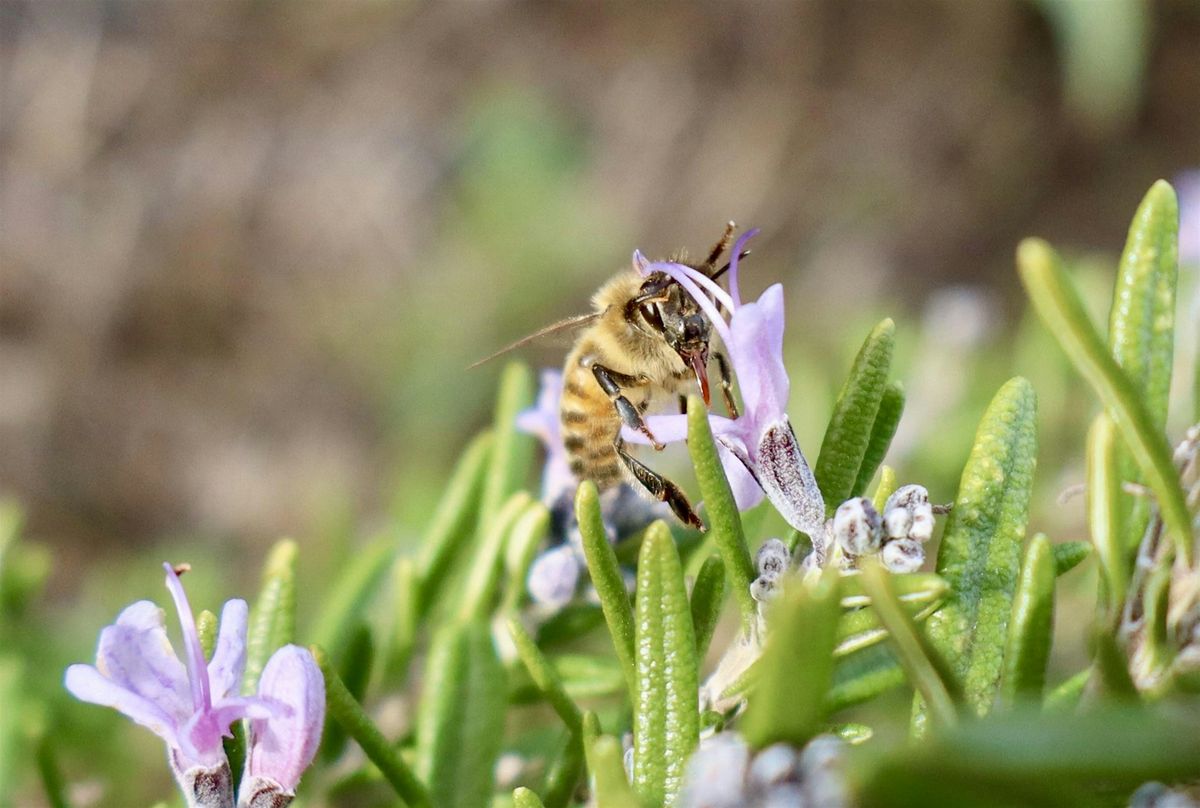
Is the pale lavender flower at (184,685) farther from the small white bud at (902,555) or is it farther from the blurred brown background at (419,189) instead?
the blurred brown background at (419,189)

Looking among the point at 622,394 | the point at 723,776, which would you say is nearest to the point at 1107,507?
the point at 723,776

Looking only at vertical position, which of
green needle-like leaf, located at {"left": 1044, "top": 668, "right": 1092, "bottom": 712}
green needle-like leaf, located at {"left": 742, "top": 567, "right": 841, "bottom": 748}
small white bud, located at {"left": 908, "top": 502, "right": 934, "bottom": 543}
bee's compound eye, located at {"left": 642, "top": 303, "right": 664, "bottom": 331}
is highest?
bee's compound eye, located at {"left": 642, "top": 303, "right": 664, "bottom": 331}

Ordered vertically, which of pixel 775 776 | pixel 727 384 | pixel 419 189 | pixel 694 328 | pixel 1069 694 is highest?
pixel 419 189

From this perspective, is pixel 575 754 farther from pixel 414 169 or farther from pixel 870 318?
pixel 414 169

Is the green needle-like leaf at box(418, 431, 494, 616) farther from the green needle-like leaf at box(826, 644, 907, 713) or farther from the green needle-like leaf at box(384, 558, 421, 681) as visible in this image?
the green needle-like leaf at box(826, 644, 907, 713)

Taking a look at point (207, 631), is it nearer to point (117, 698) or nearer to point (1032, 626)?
point (117, 698)

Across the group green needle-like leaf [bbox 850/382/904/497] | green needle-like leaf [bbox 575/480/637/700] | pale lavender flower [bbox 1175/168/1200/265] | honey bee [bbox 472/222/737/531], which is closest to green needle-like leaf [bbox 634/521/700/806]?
green needle-like leaf [bbox 575/480/637/700]
